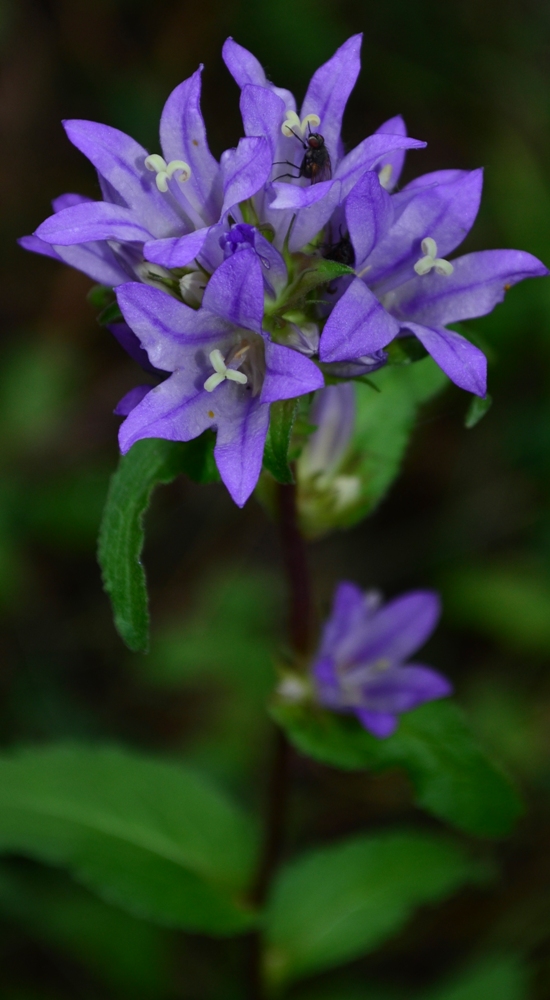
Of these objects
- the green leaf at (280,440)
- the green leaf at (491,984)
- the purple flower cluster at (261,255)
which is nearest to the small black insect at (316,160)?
the purple flower cluster at (261,255)

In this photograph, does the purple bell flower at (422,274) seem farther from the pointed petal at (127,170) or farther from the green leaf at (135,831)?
the green leaf at (135,831)

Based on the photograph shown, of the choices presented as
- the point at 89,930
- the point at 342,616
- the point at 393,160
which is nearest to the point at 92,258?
the point at 393,160

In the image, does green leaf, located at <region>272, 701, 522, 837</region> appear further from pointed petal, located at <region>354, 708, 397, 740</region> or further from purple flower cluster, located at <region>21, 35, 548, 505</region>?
purple flower cluster, located at <region>21, 35, 548, 505</region>

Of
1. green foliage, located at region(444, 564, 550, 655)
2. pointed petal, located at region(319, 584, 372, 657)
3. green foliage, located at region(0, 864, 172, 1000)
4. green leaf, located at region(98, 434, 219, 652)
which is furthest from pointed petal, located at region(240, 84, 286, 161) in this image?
green foliage, located at region(444, 564, 550, 655)

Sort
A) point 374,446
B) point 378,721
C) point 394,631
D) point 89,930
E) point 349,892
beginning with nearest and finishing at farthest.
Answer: point 378,721 → point 374,446 → point 394,631 → point 349,892 → point 89,930

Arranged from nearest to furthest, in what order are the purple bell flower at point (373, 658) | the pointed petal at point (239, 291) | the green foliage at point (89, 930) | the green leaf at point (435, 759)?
the pointed petal at point (239, 291), the green leaf at point (435, 759), the purple bell flower at point (373, 658), the green foliage at point (89, 930)

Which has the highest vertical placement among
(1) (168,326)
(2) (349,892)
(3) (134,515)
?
(1) (168,326)

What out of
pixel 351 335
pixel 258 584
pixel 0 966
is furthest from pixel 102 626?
pixel 351 335

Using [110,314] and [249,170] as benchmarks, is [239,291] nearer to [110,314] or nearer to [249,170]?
[249,170]
